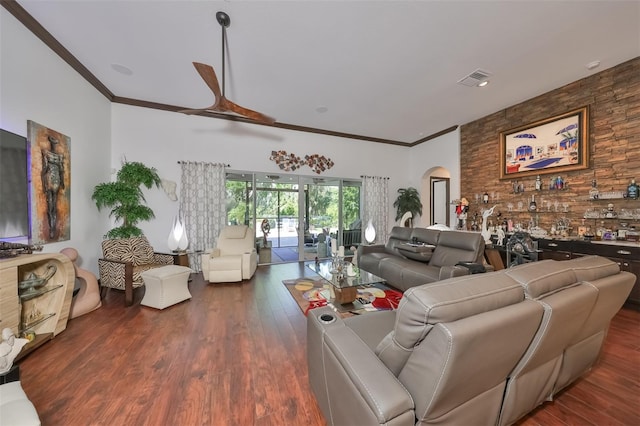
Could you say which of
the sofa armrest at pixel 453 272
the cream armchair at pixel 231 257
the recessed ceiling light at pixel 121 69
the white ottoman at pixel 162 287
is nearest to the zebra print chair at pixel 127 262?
the white ottoman at pixel 162 287

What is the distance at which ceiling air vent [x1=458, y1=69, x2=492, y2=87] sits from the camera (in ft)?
10.8

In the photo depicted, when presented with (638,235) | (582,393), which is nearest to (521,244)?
(582,393)

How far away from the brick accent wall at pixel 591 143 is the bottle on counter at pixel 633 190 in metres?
0.09

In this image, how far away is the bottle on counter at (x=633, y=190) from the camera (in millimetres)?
2980

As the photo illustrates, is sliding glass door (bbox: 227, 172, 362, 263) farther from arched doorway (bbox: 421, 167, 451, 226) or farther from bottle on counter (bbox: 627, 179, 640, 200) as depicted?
bottle on counter (bbox: 627, 179, 640, 200)

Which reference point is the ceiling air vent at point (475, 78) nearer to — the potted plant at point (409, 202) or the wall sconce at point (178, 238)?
the potted plant at point (409, 202)

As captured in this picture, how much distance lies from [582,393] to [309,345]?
74.2 inches

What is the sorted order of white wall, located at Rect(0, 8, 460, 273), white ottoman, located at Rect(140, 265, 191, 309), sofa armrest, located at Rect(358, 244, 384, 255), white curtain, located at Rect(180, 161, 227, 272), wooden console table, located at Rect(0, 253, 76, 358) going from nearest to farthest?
wooden console table, located at Rect(0, 253, 76, 358) → white wall, located at Rect(0, 8, 460, 273) → white ottoman, located at Rect(140, 265, 191, 309) → sofa armrest, located at Rect(358, 244, 384, 255) → white curtain, located at Rect(180, 161, 227, 272)

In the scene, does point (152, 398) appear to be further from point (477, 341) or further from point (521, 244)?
point (521, 244)

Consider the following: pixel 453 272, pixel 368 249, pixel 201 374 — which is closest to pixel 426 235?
pixel 368 249

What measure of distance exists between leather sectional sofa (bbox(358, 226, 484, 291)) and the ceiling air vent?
2236mm

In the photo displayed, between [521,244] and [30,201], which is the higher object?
[30,201]

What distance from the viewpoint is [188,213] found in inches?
179

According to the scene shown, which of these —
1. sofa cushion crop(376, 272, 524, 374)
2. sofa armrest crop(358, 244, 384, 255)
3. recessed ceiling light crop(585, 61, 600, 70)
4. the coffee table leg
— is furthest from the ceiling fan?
recessed ceiling light crop(585, 61, 600, 70)
